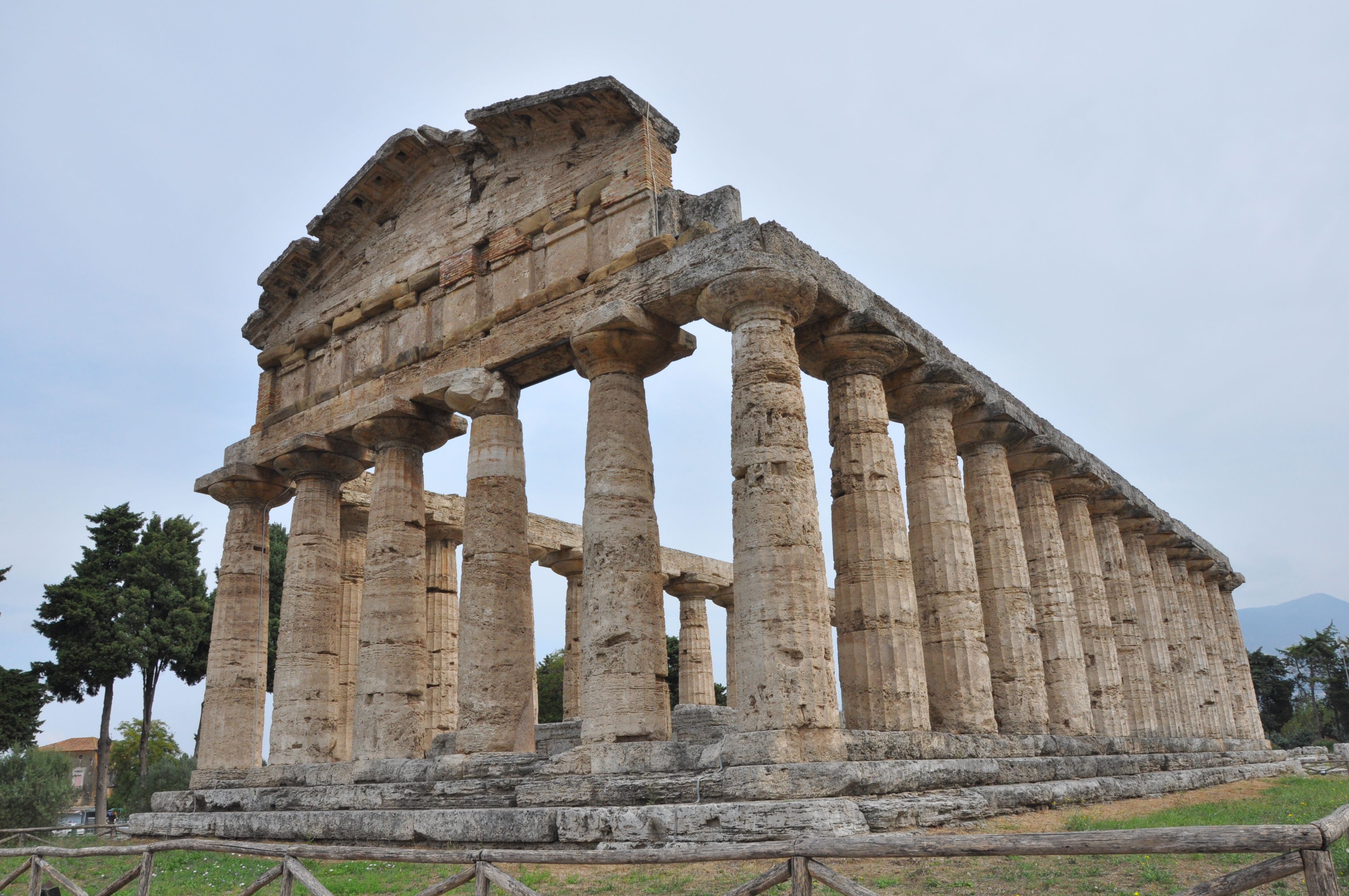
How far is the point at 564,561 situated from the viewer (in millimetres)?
25844

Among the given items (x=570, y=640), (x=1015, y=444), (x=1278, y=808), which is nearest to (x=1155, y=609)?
(x=1015, y=444)

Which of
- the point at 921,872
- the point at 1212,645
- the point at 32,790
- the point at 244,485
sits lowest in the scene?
the point at 921,872

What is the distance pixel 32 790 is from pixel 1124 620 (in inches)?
1288

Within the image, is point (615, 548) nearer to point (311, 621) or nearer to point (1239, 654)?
point (311, 621)

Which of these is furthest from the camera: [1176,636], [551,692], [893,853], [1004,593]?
[551,692]

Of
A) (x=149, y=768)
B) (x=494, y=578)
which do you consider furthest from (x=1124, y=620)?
(x=149, y=768)

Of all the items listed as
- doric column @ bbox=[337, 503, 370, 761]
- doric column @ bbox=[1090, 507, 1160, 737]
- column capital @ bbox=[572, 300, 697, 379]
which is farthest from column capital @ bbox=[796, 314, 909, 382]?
doric column @ bbox=[337, 503, 370, 761]

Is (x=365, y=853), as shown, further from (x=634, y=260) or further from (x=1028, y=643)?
(x=1028, y=643)

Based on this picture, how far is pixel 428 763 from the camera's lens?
14.1m

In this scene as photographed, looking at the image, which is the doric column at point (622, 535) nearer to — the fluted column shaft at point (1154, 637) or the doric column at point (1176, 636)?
the fluted column shaft at point (1154, 637)

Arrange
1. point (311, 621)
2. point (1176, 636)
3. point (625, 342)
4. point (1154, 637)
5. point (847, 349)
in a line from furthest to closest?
point (1176, 636) → point (1154, 637) → point (311, 621) → point (847, 349) → point (625, 342)

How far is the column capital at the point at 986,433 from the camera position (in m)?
18.5

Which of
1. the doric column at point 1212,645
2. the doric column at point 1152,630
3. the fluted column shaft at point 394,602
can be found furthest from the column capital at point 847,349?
the doric column at point 1212,645

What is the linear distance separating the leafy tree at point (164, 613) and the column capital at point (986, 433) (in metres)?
28.6
